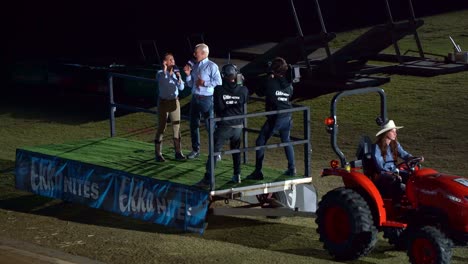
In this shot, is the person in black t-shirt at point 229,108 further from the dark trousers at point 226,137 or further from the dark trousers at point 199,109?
the dark trousers at point 199,109

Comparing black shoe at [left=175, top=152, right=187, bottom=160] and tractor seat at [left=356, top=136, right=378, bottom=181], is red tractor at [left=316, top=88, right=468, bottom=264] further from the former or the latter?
black shoe at [left=175, top=152, right=187, bottom=160]

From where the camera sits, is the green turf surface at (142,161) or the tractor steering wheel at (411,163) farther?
the green turf surface at (142,161)

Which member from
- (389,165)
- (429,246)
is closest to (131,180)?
(389,165)

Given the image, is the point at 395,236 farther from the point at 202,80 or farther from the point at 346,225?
the point at 202,80

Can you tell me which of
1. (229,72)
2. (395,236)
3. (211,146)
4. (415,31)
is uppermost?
(415,31)

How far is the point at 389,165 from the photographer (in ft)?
44.0

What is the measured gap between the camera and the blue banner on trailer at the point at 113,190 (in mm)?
15000

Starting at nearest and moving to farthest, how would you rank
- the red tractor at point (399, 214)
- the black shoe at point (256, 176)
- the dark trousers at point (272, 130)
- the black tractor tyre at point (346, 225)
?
the red tractor at point (399, 214)
the black tractor tyre at point (346, 225)
the dark trousers at point (272, 130)
the black shoe at point (256, 176)

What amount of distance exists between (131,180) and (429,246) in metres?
5.31

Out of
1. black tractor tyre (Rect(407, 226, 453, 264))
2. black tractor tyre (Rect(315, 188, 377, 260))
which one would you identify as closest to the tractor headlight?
black tractor tyre (Rect(407, 226, 453, 264))

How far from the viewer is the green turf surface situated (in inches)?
618

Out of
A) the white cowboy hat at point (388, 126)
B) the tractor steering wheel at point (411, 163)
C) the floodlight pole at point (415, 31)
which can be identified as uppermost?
the floodlight pole at point (415, 31)

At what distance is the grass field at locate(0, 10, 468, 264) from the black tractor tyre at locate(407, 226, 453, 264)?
2.72 feet

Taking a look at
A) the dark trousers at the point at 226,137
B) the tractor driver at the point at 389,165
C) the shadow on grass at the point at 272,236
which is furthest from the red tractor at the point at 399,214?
the dark trousers at the point at 226,137
